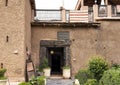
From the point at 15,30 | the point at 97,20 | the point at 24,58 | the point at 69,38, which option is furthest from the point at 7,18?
the point at 97,20

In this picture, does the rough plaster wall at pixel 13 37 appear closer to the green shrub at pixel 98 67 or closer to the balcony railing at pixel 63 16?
the green shrub at pixel 98 67

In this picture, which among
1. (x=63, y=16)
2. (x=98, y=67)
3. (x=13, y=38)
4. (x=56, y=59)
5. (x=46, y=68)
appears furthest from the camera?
(x=56, y=59)

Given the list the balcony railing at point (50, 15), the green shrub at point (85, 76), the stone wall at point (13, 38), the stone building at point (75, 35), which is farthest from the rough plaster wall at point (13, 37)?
the balcony railing at point (50, 15)

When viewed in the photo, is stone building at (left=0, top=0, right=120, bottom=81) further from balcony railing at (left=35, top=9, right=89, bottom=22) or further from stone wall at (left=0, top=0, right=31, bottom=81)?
stone wall at (left=0, top=0, right=31, bottom=81)

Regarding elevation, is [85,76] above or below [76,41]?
below

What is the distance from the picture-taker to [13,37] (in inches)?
702

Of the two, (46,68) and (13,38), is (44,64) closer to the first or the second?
(46,68)

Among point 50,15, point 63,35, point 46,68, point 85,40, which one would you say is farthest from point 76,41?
point 46,68

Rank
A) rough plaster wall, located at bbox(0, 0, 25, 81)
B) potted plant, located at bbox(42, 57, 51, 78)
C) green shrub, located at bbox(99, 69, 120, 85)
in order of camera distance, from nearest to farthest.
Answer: green shrub, located at bbox(99, 69, 120, 85) → rough plaster wall, located at bbox(0, 0, 25, 81) → potted plant, located at bbox(42, 57, 51, 78)

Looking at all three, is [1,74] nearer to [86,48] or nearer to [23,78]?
[23,78]

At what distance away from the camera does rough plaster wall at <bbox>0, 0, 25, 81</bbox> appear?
1745 cm

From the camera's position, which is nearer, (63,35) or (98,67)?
(98,67)

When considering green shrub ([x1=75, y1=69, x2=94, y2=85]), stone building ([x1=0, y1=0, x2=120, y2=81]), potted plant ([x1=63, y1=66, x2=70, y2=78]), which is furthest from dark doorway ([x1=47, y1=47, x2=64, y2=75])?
green shrub ([x1=75, y1=69, x2=94, y2=85])

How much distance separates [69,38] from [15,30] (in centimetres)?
628
